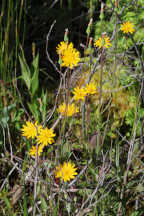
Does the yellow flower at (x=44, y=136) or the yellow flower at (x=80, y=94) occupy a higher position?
the yellow flower at (x=80, y=94)

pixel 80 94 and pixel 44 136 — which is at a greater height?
pixel 80 94

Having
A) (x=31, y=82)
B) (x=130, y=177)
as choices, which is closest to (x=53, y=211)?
(x=130, y=177)

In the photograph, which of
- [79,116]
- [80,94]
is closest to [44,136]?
[80,94]

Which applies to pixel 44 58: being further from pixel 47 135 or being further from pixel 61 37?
pixel 47 135

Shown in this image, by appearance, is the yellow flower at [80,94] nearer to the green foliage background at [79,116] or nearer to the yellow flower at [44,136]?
the green foliage background at [79,116]

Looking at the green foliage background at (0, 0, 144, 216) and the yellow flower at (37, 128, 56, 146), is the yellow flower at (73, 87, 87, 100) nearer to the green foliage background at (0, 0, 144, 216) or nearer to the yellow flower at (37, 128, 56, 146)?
the green foliage background at (0, 0, 144, 216)

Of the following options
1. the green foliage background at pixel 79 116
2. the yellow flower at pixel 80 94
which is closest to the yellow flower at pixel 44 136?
the green foliage background at pixel 79 116

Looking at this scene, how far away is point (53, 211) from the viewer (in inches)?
32.8

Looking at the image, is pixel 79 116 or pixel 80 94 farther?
pixel 79 116

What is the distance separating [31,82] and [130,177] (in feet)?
2.37

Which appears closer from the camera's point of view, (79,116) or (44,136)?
(44,136)

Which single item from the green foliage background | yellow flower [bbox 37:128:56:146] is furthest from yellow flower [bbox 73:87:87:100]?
yellow flower [bbox 37:128:56:146]

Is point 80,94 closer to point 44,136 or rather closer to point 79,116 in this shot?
point 44,136

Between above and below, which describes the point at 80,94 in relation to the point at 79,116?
above
